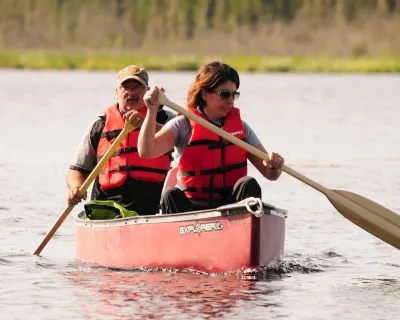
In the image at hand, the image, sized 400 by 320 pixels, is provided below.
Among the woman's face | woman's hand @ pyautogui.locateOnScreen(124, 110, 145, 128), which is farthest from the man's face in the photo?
the woman's face

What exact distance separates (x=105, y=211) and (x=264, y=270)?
143 cm

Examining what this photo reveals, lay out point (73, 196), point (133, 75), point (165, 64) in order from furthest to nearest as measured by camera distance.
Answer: point (165, 64)
point (73, 196)
point (133, 75)

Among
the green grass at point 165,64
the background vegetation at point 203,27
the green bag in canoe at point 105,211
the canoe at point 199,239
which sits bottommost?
the canoe at point 199,239

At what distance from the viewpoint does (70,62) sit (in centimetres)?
5144

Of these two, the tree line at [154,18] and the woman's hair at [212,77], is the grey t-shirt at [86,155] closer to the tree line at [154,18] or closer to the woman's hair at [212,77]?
the woman's hair at [212,77]

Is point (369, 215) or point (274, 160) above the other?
point (274, 160)

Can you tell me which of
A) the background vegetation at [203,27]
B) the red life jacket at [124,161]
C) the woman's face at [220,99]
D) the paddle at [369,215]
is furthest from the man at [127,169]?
the background vegetation at [203,27]

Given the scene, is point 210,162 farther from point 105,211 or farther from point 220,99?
point 105,211

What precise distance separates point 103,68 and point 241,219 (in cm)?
4329

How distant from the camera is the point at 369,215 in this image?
9.46 m

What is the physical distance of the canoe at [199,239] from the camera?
8.45 m

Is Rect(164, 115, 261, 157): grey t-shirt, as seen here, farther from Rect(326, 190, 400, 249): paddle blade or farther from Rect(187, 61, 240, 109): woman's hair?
Rect(326, 190, 400, 249): paddle blade

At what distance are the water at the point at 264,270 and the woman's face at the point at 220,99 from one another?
3.58 feet

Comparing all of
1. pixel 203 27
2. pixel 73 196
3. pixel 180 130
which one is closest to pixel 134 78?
pixel 180 130
